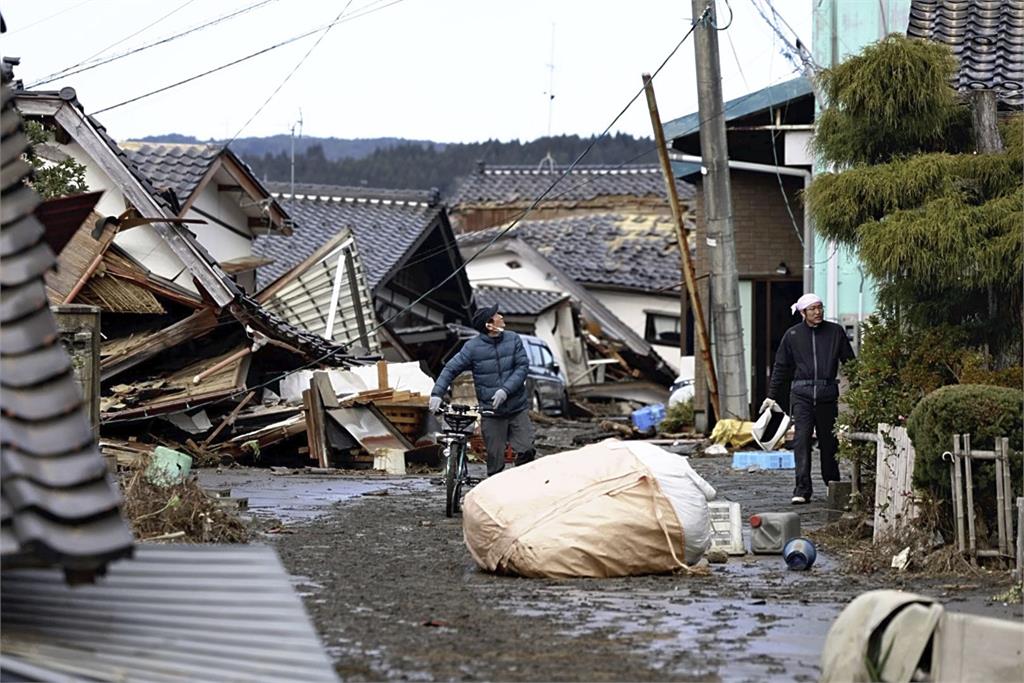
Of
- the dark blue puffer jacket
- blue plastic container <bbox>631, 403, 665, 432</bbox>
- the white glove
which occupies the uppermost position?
the dark blue puffer jacket

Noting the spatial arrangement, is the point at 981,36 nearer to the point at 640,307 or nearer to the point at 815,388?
the point at 815,388

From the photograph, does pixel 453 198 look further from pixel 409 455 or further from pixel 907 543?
pixel 907 543

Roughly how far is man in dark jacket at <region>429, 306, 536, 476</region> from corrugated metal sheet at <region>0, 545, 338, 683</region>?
8472 mm

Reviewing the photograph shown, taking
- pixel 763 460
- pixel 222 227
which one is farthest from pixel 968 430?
pixel 222 227

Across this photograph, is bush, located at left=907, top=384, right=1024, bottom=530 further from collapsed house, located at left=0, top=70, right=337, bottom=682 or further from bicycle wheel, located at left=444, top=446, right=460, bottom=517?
collapsed house, located at left=0, top=70, right=337, bottom=682

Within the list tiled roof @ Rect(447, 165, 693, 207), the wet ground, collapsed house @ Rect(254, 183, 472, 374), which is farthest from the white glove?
tiled roof @ Rect(447, 165, 693, 207)

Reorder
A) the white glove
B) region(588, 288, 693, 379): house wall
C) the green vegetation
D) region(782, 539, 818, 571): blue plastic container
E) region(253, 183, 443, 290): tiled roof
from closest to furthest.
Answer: region(782, 539, 818, 571): blue plastic container → the white glove → the green vegetation → region(253, 183, 443, 290): tiled roof → region(588, 288, 693, 379): house wall

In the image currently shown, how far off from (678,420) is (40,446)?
2123 cm

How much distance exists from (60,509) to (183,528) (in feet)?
19.1

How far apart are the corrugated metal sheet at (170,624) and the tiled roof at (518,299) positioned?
121ft

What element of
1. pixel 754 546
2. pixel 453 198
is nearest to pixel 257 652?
pixel 754 546

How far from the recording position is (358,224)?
37.0m

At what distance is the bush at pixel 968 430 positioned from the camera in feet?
33.4

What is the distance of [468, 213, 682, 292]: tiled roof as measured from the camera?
4838cm
